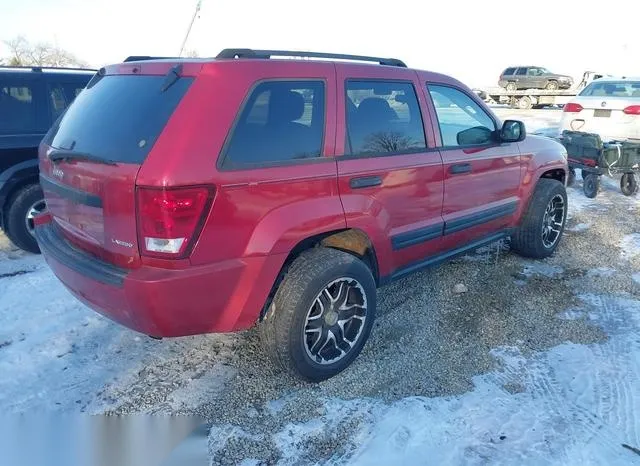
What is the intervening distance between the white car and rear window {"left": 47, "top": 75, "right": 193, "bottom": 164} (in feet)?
29.1

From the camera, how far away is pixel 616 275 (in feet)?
15.4

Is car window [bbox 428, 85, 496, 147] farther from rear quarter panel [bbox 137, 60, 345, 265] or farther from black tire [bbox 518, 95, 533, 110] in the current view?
black tire [bbox 518, 95, 533, 110]

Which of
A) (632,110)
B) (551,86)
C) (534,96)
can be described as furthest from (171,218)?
(551,86)

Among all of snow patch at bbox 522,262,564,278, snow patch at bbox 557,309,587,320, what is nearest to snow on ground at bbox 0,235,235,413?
snow patch at bbox 557,309,587,320

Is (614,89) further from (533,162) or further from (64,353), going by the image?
(64,353)

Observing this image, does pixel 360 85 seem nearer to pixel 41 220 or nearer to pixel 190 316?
pixel 190 316

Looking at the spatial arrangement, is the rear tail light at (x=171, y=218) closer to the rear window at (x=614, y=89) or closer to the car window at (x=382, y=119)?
the car window at (x=382, y=119)

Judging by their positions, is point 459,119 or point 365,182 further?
point 459,119

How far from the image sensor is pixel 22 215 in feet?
16.2

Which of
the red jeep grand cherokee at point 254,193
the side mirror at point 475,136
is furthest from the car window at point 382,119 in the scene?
the side mirror at point 475,136

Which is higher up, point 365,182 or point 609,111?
point 609,111

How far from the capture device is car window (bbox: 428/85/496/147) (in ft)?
12.3

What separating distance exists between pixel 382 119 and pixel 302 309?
1.40 metres

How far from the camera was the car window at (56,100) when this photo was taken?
5082mm
